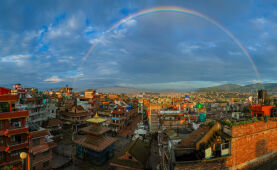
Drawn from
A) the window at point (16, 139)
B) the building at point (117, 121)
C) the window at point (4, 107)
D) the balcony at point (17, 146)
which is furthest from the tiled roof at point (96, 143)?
the building at point (117, 121)

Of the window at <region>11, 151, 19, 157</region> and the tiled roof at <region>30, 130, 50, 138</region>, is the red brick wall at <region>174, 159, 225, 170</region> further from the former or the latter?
the window at <region>11, 151, 19, 157</region>

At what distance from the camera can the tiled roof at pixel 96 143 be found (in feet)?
85.6

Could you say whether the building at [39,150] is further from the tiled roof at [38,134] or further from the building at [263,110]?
the building at [263,110]

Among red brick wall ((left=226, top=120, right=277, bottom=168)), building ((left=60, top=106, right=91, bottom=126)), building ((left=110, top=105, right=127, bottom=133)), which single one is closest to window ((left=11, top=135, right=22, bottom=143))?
building ((left=60, top=106, right=91, bottom=126))

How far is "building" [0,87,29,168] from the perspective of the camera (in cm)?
2227

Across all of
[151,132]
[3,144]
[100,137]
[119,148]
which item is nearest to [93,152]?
[100,137]

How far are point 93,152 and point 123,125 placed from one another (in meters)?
28.8

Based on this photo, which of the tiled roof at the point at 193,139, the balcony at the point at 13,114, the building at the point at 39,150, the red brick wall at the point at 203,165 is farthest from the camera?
the building at the point at 39,150

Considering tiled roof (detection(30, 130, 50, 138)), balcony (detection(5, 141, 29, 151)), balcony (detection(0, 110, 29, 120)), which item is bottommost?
balcony (detection(5, 141, 29, 151))

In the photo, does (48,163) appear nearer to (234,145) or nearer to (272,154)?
(234,145)

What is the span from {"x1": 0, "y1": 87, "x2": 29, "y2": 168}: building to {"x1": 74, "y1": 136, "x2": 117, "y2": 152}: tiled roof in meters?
8.89

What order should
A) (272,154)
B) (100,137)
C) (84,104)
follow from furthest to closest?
(84,104), (100,137), (272,154)

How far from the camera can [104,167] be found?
25.8 meters

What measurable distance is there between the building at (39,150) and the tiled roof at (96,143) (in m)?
5.22
